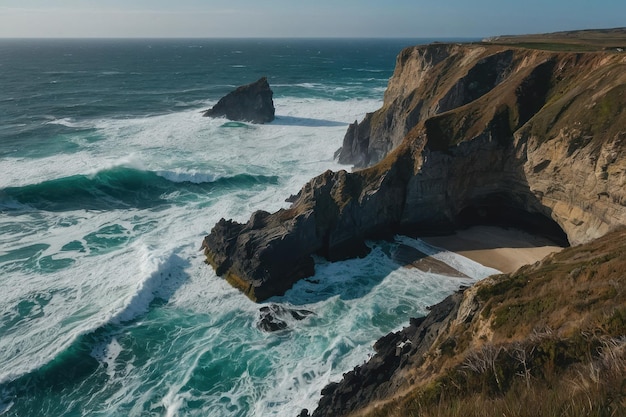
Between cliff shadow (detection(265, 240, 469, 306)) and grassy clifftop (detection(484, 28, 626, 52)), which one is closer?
cliff shadow (detection(265, 240, 469, 306))

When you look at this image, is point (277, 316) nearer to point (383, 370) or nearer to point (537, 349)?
point (383, 370)

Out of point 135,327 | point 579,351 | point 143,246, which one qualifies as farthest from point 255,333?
point 579,351

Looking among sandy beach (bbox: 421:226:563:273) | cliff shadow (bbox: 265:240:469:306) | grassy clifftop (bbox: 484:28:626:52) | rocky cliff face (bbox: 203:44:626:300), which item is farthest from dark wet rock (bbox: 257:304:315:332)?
grassy clifftop (bbox: 484:28:626:52)

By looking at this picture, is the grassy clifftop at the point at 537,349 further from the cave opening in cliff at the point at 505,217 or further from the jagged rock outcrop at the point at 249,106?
the jagged rock outcrop at the point at 249,106

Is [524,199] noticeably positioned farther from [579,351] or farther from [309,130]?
[309,130]

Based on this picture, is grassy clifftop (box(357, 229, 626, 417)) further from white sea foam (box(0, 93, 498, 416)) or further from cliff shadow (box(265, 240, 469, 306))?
cliff shadow (box(265, 240, 469, 306))

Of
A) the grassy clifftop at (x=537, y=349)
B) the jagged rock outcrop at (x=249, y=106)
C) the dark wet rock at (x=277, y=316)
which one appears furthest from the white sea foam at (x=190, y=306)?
the jagged rock outcrop at (x=249, y=106)

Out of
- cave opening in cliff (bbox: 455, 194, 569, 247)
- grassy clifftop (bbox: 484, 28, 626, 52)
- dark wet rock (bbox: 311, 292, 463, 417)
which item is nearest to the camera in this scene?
dark wet rock (bbox: 311, 292, 463, 417)
